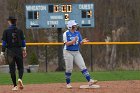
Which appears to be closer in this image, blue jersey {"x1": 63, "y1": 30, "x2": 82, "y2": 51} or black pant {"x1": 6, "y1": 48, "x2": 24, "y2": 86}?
black pant {"x1": 6, "y1": 48, "x2": 24, "y2": 86}

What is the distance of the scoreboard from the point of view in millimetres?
24641

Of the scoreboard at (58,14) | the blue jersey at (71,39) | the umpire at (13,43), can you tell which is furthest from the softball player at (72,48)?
the scoreboard at (58,14)

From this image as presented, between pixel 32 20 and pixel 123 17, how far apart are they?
16.9 metres

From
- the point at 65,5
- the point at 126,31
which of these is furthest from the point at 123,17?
the point at 65,5

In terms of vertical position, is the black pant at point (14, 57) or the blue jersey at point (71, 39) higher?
the blue jersey at point (71, 39)

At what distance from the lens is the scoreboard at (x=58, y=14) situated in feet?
80.8

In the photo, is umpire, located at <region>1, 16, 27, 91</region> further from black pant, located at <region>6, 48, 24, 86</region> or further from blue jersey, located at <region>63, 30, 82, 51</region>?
blue jersey, located at <region>63, 30, 82, 51</region>

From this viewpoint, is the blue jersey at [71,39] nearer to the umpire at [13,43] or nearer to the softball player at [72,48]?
the softball player at [72,48]

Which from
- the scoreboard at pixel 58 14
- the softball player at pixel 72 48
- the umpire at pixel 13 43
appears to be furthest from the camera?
the scoreboard at pixel 58 14

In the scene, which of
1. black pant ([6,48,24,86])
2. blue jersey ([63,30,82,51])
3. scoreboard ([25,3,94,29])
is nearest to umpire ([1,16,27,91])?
black pant ([6,48,24,86])

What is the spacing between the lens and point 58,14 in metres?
24.7

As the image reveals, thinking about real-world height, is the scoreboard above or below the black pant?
above

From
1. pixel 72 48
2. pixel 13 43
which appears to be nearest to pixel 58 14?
pixel 72 48

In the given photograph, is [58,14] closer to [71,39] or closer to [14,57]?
[71,39]
